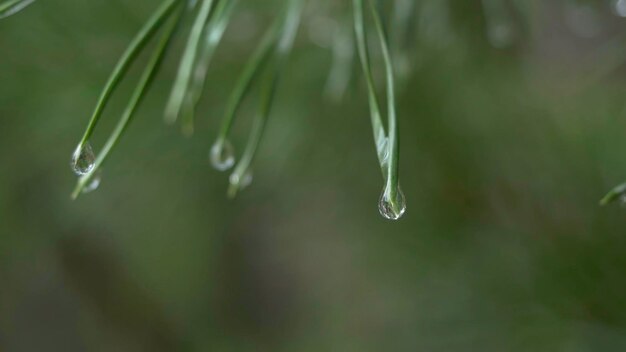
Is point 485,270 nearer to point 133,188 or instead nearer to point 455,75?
point 455,75

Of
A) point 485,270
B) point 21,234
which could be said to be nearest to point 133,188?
point 21,234

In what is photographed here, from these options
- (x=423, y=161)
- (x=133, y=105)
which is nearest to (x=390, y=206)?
(x=133, y=105)

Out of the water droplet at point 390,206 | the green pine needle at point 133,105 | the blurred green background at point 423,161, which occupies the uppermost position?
the green pine needle at point 133,105

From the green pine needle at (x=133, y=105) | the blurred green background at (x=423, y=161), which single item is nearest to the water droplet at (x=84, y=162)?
the green pine needle at (x=133, y=105)

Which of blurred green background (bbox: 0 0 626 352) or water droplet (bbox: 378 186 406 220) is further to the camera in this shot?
blurred green background (bbox: 0 0 626 352)

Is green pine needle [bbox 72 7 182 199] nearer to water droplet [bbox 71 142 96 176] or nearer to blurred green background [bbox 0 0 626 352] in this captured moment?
water droplet [bbox 71 142 96 176]

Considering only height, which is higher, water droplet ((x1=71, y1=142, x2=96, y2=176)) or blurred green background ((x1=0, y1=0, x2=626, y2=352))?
water droplet ((x1=71, y1=142, x2=96, y2=176))

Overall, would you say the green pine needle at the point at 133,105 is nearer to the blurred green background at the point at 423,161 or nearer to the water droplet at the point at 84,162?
the water droplet at the point at 84,162

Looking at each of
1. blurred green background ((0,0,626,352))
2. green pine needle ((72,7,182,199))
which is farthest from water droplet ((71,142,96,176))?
blurred green background ((0,0,626,352))

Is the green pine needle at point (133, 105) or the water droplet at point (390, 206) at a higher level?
the green pine needle at point (133, 105)

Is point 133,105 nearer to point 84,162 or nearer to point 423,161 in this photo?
point 84,162
